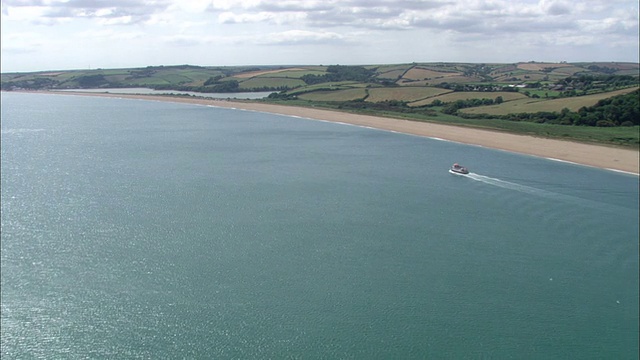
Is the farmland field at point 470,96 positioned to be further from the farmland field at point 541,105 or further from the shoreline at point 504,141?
the shoreline at point 504,141

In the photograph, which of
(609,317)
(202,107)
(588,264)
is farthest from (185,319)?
(202,107)

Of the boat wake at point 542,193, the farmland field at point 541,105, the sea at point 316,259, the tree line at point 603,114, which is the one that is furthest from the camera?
the farmland field at point 541,105

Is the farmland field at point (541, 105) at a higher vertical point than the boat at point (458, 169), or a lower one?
higher

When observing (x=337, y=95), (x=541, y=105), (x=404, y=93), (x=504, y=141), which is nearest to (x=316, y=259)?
(x=504, y=141)

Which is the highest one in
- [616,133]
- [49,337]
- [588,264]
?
[616,133]

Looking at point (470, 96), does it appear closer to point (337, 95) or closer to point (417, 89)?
point (417, 89)

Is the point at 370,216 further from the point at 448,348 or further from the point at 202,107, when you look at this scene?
the point at 202,107

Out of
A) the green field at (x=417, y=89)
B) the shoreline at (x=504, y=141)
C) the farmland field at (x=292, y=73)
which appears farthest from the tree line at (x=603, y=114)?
the farmland field at (x=292, y=73)
